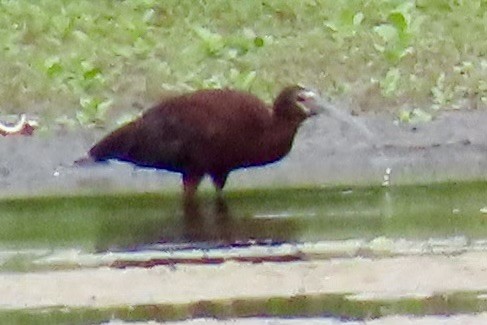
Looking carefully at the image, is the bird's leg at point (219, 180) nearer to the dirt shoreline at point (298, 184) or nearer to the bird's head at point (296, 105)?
the dirt shoreline at point (298, 184)

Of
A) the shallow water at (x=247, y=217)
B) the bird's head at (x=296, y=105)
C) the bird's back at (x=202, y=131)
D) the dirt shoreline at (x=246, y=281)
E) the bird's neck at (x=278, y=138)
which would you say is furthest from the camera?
the bird's head at (x=296, y=105)

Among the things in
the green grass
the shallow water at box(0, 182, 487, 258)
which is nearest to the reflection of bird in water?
the shallow water at box(0, 182, 487, 258)

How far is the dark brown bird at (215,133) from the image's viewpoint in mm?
9922

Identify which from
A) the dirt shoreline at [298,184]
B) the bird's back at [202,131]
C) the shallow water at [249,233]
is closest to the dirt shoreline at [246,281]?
the dirt shoreline at [298,184]

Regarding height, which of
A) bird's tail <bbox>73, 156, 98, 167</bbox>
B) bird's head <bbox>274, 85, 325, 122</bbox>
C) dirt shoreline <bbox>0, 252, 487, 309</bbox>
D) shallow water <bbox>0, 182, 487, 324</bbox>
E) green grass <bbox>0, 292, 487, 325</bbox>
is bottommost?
green grass <bbox>0, 292, 487, 325</bbox>

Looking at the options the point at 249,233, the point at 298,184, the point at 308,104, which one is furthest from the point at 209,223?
the point at 308,104

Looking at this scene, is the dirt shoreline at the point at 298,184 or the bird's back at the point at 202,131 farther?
the bird's back at the point at 202,131

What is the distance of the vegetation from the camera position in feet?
40.3

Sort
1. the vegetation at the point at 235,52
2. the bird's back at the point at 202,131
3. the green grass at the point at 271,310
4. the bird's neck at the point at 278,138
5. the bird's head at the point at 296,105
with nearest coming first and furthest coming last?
the green grass at the point at 271,310
the bird's back at the point at 202,131
the bird's neck at the point at 278,138
the bird's head at the point at 296,105
the vegetation at the point at 235,52

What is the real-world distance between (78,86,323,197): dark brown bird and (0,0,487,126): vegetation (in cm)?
179

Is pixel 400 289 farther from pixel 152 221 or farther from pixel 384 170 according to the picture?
pixel 384 170

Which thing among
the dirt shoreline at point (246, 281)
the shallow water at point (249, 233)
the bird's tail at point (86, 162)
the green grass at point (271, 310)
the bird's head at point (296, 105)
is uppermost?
the bird's head at point (296, 105)

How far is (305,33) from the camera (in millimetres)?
13398

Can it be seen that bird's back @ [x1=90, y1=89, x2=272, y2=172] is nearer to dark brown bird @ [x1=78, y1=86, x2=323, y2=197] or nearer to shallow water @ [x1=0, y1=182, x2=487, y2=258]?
dark brown bird @ [x1=78, y1=86, x2=323, y2=197]
